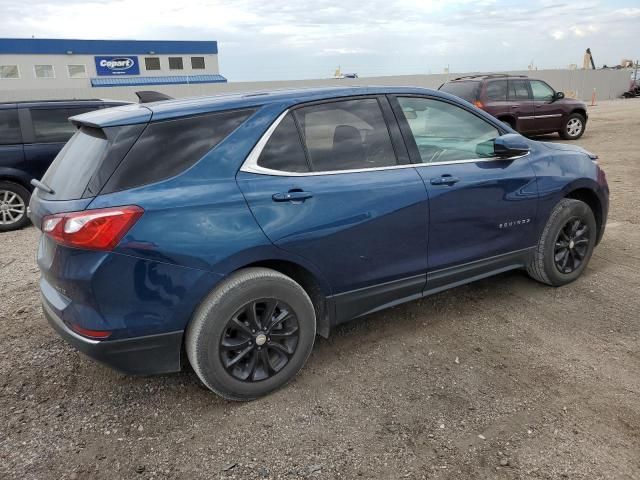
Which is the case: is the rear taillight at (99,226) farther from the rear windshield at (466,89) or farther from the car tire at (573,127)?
the car tire at (573,127)

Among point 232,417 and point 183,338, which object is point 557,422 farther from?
point 183,338

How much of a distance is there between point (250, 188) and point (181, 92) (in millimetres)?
28717

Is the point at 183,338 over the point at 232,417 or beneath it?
over

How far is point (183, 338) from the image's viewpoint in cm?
284

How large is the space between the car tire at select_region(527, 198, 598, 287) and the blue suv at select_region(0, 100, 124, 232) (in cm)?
625

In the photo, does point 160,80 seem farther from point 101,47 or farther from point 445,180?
point 445,180

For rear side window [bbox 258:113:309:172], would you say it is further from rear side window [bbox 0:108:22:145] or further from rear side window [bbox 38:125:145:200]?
rear side window [bbox 0:108:22:145]

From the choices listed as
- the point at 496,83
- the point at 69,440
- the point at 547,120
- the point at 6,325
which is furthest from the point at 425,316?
the point at 547,120

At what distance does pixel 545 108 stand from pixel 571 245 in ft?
35.4

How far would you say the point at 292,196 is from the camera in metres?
2.92

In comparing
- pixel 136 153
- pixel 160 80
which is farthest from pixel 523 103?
pixel 160 80

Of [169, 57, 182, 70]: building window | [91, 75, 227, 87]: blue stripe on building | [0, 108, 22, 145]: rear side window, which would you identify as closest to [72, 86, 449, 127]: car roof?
[0, 108, 22, 145]: rear side window

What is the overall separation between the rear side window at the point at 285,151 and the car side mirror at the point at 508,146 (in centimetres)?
152

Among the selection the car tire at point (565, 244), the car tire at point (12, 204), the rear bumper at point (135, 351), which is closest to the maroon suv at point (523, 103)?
the car tire at point (565, 244)
